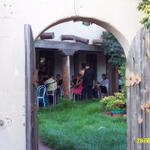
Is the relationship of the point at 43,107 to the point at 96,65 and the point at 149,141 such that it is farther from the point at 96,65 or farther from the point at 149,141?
the point at 149,141

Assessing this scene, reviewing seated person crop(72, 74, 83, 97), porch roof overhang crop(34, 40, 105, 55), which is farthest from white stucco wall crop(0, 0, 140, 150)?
seated person crop(72, 74, 83, 97)

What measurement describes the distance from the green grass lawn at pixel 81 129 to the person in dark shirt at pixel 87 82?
142 inches

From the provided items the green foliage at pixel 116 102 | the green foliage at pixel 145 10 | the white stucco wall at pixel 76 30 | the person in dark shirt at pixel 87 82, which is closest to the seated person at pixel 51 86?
the person in dark shirt at pixel 87 82

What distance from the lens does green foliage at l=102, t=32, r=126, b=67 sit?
22.4m

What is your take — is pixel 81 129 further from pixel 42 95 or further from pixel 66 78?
pixel 66 78

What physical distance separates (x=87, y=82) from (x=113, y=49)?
215 centimetres

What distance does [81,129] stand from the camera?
13.0m

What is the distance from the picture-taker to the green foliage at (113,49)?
22375 millimetres

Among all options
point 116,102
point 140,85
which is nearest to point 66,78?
point 116,102

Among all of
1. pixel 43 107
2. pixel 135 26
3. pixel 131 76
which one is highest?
pixel 135 26

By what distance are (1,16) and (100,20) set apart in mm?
1350

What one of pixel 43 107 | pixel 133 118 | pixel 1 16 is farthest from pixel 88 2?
pixel 43 107

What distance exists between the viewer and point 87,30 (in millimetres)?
23391

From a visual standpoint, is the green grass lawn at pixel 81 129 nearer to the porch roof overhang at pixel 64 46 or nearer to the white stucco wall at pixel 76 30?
the porch roof overhang at pixel 64 46
